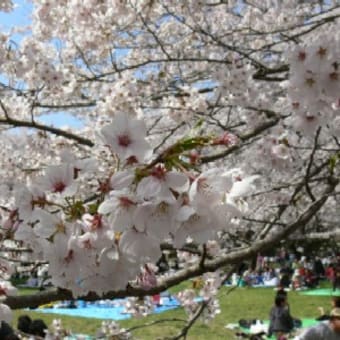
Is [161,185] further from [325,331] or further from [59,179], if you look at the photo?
[325,331]

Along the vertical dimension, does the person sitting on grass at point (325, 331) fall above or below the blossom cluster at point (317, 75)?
below

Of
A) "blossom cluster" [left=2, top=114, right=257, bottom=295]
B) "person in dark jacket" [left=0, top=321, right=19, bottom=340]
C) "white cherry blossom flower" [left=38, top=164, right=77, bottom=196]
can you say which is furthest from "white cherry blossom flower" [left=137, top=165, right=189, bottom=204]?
"person in dark jacket" [left=0, top=321, right=19, bottom=340]

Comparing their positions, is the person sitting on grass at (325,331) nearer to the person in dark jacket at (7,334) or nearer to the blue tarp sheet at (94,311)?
the person in dark jacket at (7,334)

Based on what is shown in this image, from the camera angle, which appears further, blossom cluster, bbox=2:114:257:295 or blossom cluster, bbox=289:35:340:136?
blossom cluster, bbox=289:35:340:136

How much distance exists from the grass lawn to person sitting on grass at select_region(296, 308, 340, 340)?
12.3 feet

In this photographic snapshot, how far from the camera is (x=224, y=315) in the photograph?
13.3 metres

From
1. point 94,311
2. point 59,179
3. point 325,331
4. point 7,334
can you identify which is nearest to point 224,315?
point 94,311

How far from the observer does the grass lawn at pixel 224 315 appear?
10781 mm

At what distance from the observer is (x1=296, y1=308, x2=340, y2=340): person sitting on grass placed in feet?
17.4

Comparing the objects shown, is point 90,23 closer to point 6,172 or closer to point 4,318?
point 6,172

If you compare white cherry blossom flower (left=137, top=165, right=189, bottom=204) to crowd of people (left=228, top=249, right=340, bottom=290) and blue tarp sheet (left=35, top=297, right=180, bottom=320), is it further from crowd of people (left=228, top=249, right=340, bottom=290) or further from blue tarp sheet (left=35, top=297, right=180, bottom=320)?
crowd of people (left=228, top=249, right=340, bottom=290)

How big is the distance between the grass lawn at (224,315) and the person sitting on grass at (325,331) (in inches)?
148

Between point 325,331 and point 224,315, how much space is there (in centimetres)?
811

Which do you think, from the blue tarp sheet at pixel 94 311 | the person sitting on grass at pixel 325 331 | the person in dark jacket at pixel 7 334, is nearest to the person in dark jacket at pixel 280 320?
the blue tarp sheet at pixel 94 311
